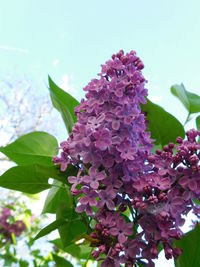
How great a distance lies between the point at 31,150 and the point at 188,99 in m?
0.33

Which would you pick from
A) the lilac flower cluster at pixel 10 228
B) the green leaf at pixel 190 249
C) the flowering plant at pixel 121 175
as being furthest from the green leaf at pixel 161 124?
the lilac flower cluster at pixel 10 228

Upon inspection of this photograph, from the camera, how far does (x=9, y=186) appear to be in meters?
0.57

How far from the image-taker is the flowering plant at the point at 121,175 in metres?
0.44

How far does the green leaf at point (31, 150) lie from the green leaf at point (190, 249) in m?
0.26

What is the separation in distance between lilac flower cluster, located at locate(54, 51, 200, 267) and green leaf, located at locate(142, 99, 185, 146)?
0.10 m

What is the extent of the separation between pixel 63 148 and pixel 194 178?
187 mm

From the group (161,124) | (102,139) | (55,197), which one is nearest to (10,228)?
(55,197)

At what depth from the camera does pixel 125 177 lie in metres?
0.45

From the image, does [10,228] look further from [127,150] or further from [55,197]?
[127,150]

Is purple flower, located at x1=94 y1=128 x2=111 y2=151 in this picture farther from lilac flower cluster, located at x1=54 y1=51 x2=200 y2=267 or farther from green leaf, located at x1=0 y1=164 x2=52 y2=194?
green leaf, located at x1=0 y1=164 x2=52 y2=194

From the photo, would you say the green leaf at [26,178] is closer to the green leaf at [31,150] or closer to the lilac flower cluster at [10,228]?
the green leaf at [31,150]

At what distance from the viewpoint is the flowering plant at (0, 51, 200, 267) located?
0.44m

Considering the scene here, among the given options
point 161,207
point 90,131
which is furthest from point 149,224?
point 90,131

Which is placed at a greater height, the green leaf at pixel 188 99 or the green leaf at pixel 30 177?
the green leaf at pixel 188 99
